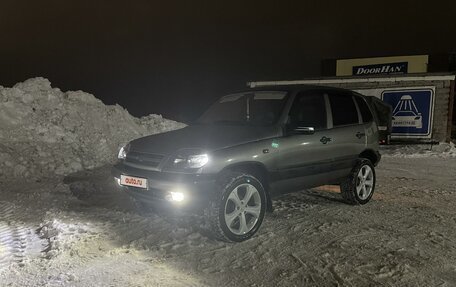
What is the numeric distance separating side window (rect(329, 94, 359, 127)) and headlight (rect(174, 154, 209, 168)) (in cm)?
234

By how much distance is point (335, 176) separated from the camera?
5918 mm

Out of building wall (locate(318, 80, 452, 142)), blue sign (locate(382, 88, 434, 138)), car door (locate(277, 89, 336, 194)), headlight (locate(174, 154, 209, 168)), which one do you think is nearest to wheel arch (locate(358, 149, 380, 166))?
car door (locate(277, 89, 336, 194))

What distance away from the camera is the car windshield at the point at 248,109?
5277 mm

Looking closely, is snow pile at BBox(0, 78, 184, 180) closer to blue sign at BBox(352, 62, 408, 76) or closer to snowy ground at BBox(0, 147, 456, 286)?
snowy ground at BBox(0, 147, 456, 286)

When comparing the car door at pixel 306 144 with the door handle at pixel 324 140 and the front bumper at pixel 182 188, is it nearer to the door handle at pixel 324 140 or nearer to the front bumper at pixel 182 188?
the door handle at pixel 324 140

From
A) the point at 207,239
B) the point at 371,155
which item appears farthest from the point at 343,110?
the point at 207,239

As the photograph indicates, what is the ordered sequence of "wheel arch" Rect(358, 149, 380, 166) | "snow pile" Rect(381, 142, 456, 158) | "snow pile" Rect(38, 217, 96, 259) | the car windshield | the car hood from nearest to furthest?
"snow pile" Rect(38, 217, 96, 259), the car hood, the car windshield, "wheel arch" Rect(358, 149, 380, 166), "snow pile" Rect(381, 142, 456, 158)

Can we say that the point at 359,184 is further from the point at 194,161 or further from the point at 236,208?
the point at 194,161

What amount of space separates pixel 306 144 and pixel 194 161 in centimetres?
167

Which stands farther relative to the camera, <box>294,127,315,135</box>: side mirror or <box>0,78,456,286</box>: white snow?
<box>294,127,315,135</box>: side mirror

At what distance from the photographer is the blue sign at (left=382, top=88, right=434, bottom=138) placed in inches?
560

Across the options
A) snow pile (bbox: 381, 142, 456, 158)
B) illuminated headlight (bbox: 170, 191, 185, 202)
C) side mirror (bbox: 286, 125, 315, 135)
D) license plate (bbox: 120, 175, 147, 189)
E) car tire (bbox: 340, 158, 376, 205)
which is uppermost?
side mirror (bbox: 286, 125, 315, 135)

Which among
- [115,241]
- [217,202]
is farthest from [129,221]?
[217,202]

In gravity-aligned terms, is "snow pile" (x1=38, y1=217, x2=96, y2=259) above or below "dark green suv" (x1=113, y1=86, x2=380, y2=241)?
below
